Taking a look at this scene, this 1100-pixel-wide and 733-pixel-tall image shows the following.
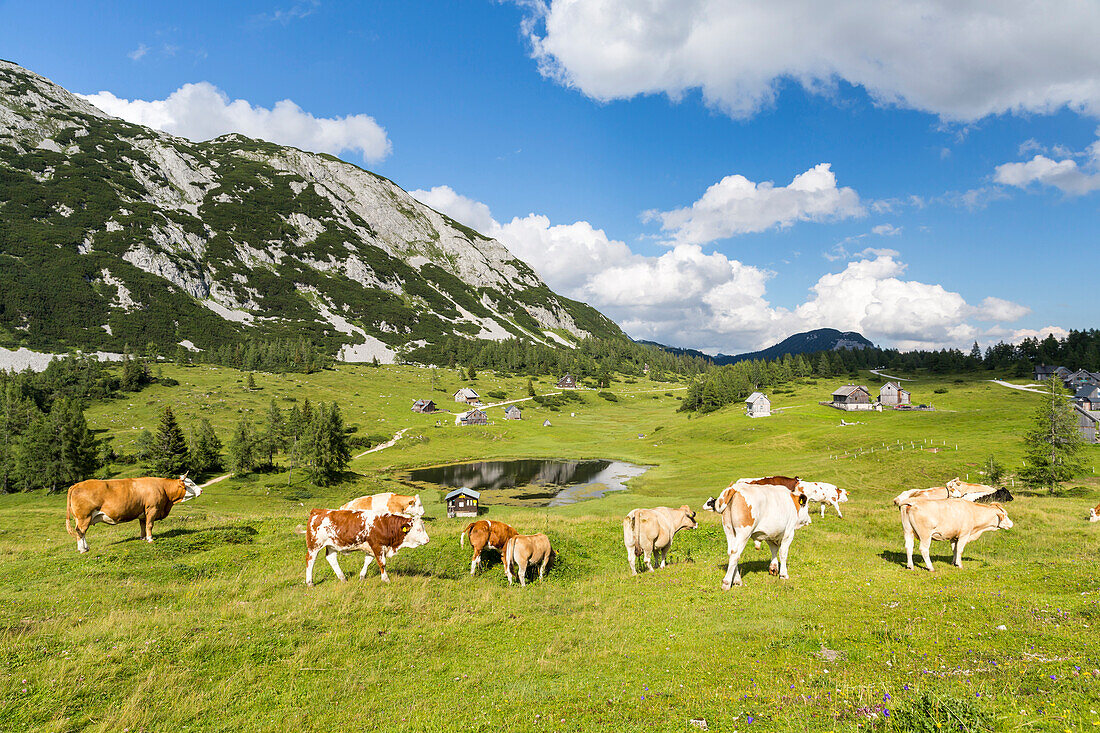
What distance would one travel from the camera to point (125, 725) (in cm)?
730

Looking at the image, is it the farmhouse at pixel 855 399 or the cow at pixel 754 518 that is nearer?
the cow at pixel 754 518

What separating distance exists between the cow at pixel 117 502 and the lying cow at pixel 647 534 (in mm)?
16904

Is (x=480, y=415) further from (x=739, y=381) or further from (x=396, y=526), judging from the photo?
(x=396, y=526)

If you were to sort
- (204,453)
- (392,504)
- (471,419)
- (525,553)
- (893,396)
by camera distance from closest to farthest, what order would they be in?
1. (525,553)
2. (392,504)
3. (204,453)
4. (471,419)
5. (893,396)

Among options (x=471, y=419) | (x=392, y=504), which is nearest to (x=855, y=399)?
(x=471, y=419)

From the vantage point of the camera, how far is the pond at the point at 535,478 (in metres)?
67.8

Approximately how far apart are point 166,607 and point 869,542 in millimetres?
26535

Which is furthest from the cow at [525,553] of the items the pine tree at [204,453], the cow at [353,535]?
the pine tree at [204,453]

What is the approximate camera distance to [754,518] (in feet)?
48.9

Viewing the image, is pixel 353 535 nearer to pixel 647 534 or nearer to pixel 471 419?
→ pixel 647 534

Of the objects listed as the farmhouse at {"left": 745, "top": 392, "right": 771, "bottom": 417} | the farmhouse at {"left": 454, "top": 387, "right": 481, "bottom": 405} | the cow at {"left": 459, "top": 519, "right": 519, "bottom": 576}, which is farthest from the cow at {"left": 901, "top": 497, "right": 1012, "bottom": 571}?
the farmhouse at {"left": 454, "top": 387, "right": 481, "bottom": 405}

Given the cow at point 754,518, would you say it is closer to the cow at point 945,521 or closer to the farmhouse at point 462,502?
the cow at point 945,521

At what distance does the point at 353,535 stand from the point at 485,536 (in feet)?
15.2

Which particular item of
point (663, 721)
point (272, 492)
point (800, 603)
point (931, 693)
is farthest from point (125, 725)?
point (272, 492)
